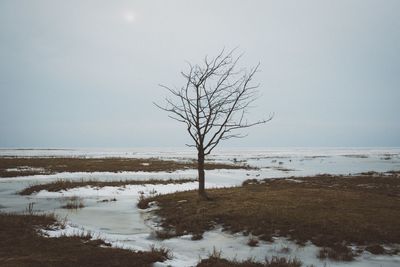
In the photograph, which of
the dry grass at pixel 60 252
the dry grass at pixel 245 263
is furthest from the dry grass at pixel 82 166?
the dry grass at pixel 245 263

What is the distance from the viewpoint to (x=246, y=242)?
10500 mm

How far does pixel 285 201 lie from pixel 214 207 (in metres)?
3.40

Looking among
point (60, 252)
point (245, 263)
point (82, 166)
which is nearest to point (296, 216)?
point (245, 263)

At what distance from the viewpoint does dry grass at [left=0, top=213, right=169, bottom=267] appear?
7.23 m

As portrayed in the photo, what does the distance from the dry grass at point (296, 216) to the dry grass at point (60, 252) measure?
11.5ft

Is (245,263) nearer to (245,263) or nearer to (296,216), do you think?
(245,263)

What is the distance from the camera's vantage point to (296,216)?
484 inches

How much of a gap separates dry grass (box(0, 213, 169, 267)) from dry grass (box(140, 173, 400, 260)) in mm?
3500

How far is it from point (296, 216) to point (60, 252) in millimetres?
8216

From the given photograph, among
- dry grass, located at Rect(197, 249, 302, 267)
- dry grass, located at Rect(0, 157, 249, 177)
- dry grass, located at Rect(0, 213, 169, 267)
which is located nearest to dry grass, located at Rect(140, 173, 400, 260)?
dry grass, located at Rect(197, 249, 302, 267)

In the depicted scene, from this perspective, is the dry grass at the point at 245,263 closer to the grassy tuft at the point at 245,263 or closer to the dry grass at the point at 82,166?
the grassy tuft at the point at 245,263

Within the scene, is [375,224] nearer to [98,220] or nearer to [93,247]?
Answer: [93,247]

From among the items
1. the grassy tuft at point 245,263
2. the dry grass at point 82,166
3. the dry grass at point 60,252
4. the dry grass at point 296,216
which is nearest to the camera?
the dry grass at point 60,252

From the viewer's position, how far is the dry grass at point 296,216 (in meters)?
10.4
